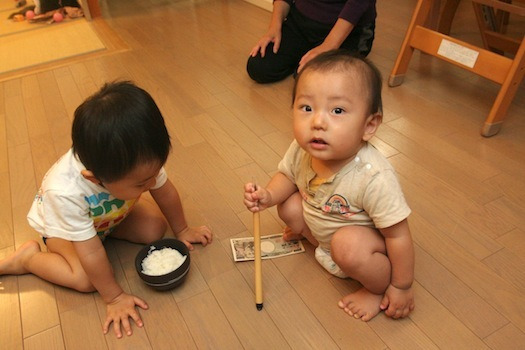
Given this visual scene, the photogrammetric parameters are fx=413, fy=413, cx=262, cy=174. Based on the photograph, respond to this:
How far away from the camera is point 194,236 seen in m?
1.13

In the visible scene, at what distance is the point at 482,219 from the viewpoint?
1147 mm

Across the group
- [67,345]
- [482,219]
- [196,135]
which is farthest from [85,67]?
[482,219]

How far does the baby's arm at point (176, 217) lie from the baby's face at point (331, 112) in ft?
1.39

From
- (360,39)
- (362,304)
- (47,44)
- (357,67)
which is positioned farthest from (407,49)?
(47,44)

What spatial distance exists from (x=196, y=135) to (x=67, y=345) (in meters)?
0.89

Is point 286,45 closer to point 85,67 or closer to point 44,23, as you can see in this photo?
point 85,67

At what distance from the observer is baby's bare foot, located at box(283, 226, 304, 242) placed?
3.66 feet

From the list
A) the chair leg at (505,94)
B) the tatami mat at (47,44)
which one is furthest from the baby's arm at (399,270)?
the tatami mat at (47,44)

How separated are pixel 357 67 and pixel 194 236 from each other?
2.07 feet

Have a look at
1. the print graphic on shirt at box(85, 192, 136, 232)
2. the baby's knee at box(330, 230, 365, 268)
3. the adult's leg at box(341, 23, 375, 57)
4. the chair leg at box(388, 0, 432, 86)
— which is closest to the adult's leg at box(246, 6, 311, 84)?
the adult's leg at box(341, 23, 375, 57)

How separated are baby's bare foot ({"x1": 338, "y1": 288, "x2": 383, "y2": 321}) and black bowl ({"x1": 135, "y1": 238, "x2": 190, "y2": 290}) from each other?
38 centimetres

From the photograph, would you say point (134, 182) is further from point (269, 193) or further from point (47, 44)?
point (47, 44)

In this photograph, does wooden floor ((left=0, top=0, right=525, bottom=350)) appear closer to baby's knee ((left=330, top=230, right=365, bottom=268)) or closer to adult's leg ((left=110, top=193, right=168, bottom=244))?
adult's leg ((left=110, top=193, right=168, bottom=244))

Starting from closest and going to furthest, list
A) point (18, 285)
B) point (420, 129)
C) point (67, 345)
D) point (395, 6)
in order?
point (67, 345), point (18, 285), point (420, 129), point (395, 6)
